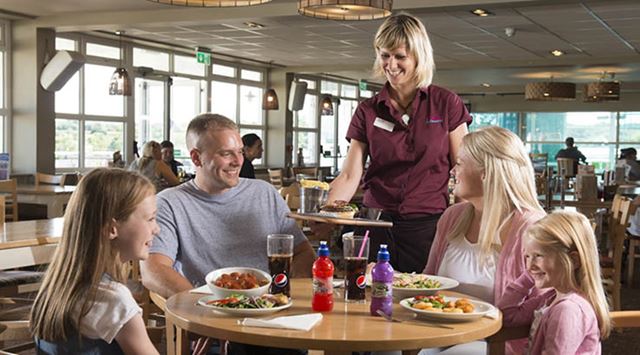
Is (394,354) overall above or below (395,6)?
below

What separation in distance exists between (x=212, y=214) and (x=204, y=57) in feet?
31.0

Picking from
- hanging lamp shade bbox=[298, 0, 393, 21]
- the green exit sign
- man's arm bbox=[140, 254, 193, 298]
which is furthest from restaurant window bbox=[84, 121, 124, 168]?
man's arm bbox=[140, 254, 193, 298]

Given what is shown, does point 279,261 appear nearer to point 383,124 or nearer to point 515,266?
point 515,266

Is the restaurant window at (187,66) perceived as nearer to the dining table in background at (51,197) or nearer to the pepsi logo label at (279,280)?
the dining table in background at (51,197)

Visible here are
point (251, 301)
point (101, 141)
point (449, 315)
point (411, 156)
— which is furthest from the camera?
point (101, 141)

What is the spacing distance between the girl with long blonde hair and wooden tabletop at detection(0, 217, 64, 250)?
1809 mm

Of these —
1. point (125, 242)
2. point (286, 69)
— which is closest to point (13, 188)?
point (125, 242)

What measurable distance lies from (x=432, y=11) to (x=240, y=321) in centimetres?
657

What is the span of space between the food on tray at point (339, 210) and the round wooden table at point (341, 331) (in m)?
0.49

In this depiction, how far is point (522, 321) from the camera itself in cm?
Result: 237

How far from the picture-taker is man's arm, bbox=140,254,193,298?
2533mm

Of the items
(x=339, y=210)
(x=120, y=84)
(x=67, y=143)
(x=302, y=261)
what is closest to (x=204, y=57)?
(x=120, y=84)

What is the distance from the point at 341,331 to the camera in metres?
1.96

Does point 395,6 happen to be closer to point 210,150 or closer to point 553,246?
point 210,150
